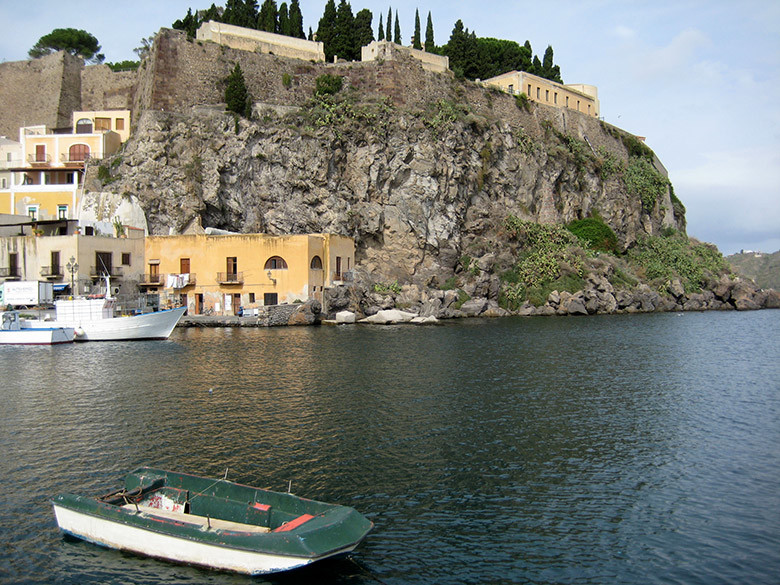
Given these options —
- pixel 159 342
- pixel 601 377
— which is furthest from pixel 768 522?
pixel 159 342

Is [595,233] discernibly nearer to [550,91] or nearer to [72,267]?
[550,91]

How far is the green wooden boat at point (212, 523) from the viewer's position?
27.9 ft

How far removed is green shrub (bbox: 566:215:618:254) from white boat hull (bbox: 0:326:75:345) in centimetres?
4374

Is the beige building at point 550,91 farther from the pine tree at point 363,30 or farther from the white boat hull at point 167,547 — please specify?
the white boat hull at point 167,547

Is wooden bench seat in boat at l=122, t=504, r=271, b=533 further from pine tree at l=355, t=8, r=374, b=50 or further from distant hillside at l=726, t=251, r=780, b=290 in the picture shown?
distant hillside at l=726, t=251, r=780, b=290

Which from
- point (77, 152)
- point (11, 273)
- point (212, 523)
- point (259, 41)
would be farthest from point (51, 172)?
point (212, 523)

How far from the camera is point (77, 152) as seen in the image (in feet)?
159

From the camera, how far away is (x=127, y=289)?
41344 millimetres

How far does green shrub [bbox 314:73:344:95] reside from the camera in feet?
165

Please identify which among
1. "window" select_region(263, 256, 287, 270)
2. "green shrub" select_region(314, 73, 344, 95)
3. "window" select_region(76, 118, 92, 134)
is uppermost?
"green shrub" select_region(314, 73, 344, 95)

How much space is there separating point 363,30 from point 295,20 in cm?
620

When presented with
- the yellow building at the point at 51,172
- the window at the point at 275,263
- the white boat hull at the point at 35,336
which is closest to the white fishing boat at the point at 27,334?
the white boat hull at the point at 35,336

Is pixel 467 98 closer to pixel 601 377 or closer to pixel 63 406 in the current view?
pixel 601 377

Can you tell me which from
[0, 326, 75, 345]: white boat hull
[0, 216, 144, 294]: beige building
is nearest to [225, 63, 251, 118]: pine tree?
[0, 216, 144, 294]: beige building
